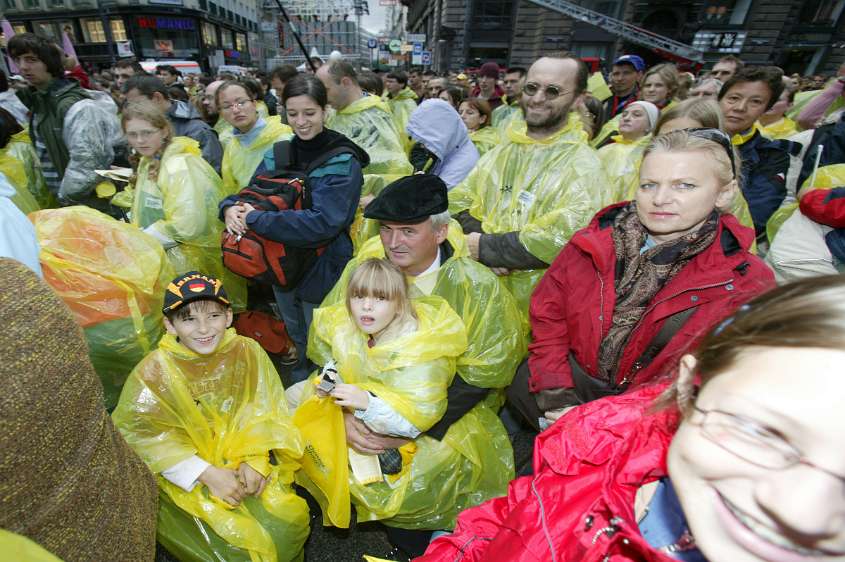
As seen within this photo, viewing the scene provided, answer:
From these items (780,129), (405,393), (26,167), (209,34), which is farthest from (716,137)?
(209,34)

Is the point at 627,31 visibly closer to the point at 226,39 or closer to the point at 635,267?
the point at 635,267

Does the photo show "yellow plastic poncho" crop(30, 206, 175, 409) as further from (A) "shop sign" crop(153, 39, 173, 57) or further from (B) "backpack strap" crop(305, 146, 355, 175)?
(A) "shop sign" crop(153, 39, 173, 57)

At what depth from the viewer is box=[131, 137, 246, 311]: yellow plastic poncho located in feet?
8.85

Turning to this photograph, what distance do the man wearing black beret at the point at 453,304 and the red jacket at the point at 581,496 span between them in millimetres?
621

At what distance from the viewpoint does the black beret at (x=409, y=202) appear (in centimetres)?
180

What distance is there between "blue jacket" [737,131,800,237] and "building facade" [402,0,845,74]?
26416 millimetres

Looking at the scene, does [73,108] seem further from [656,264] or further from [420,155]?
[656,264]

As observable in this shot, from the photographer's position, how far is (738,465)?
1.94 ft

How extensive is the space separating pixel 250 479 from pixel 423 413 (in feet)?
2.63

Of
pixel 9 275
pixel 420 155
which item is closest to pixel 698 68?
pixel 420 155

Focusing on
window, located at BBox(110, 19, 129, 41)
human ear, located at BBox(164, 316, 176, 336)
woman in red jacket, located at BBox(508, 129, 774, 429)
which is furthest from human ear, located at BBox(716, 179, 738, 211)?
window, located at BBox(110, 19, 129, 41)

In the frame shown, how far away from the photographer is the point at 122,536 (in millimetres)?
907

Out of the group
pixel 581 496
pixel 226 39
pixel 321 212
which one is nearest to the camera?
pixel 581 496

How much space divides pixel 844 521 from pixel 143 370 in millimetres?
2119
